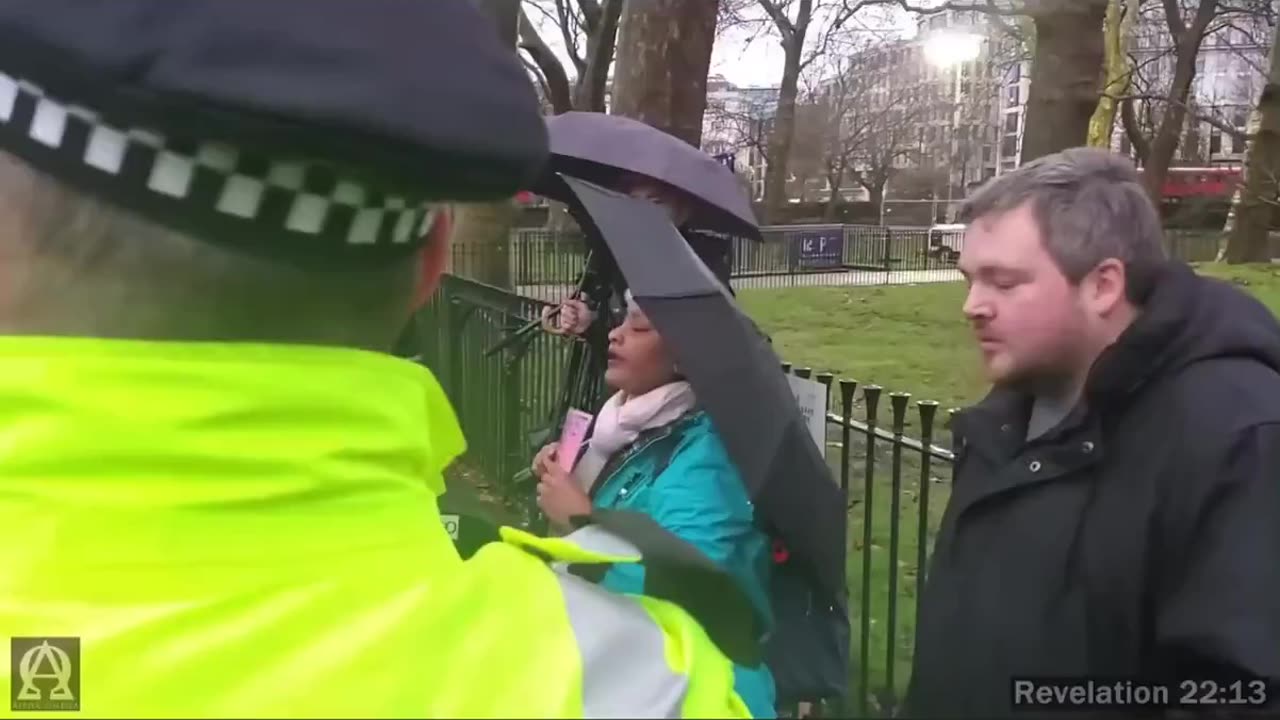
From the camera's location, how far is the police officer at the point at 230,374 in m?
0.84

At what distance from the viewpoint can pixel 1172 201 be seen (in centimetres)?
4247

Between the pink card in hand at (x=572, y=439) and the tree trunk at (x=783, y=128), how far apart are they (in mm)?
33879

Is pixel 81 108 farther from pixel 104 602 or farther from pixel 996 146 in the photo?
pixel 996 146

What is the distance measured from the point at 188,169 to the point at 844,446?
3.73 meters

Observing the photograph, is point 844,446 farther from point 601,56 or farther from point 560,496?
point 601,56

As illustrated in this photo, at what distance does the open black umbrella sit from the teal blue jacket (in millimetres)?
119

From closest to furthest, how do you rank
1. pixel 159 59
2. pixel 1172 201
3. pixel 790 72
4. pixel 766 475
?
pixel 159 59
pixel 766 475
pixel 790 72
pixel 1172 201

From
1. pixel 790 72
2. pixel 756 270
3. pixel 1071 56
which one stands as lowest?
pixel 756 270

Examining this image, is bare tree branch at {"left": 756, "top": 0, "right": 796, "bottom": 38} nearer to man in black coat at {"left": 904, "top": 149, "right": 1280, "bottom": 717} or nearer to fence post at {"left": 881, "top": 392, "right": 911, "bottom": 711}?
fence post at {"left": 881, "top": 392, "right": 911, "bottom": 711}

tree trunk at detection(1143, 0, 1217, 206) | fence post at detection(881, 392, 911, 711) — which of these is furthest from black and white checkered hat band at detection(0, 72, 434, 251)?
tree trunk at detection(1143, 0, 1217, 206)

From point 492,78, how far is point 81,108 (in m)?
0.29

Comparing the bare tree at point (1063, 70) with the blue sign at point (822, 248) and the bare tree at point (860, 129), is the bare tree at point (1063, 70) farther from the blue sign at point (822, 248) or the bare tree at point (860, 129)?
the bare tree at point (860, 129)

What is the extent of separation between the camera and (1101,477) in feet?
6.82

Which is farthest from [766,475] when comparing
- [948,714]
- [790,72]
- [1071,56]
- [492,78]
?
[790,72]
